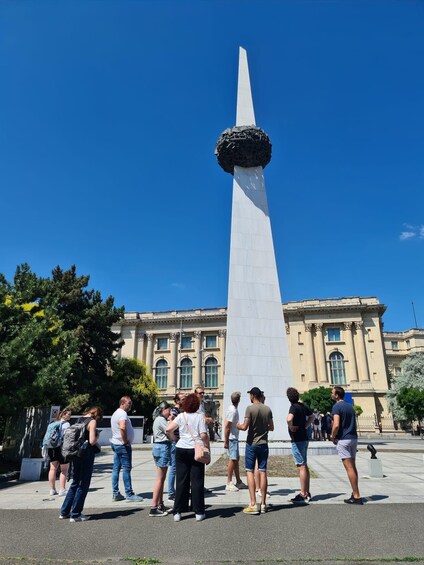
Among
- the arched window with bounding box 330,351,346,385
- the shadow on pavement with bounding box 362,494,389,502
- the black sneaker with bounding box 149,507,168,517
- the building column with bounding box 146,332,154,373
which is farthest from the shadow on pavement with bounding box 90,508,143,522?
the building column with bounding box 146,332,154,373

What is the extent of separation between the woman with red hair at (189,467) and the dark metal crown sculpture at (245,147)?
53.8 ft

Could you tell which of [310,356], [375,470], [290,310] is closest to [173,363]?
[290,310]

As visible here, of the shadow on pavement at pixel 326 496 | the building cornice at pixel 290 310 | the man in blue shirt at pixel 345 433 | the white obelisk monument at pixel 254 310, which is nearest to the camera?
the man in blue shirt at pixel 345 433

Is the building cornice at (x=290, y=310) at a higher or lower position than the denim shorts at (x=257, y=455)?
higher

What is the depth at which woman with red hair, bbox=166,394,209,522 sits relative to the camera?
205 inches

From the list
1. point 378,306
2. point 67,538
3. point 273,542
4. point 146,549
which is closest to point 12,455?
point 67,538

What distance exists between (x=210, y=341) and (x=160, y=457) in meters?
48.4

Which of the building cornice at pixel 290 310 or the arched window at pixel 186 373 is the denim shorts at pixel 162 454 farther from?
the arched window at pixel 186 373

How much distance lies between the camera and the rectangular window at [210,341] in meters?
53.8

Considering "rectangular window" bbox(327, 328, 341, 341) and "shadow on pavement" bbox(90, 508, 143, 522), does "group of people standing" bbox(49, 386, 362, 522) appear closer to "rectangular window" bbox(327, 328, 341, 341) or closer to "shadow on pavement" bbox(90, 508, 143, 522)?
"shadow on pavement" bbox(90, 508, 143, 522)

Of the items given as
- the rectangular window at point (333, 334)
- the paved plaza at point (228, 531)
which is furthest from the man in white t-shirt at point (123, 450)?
the rectangular window at point (333, 334)

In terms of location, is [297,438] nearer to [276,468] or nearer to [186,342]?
[276,468]

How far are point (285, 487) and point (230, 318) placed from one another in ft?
31.4

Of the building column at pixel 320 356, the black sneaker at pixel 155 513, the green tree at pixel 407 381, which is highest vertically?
the building column at pixel 320 356
